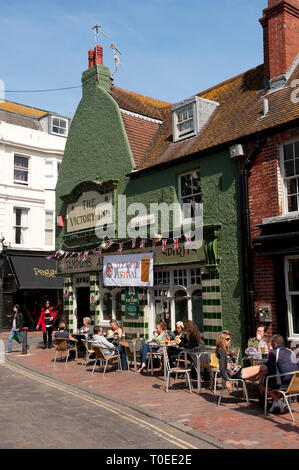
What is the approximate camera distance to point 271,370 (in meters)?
8.09

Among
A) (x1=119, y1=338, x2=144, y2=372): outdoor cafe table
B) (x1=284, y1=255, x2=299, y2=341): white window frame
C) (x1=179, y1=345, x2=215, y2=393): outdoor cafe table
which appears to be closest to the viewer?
(x1=179, y1=345, x2=215, y2=393): outdoor cafe table

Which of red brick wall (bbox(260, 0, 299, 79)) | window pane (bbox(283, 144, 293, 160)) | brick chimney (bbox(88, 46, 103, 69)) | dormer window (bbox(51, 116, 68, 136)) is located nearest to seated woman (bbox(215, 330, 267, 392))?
window pane (bbox(283, 144, 293, 160))

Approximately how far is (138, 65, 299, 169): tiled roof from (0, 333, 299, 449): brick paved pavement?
6.53m

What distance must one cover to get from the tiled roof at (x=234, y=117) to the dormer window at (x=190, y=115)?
0.65 feet

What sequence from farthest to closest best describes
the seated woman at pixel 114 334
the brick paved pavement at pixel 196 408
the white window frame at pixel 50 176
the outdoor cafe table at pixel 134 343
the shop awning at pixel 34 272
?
the white window frame at pixel 50 176
the shop awning at pixel 34 272
the seated woman at pixel 114 334
the outdoor cafe table at pixel 134 343
the brick paved pavement at pixel 196 408

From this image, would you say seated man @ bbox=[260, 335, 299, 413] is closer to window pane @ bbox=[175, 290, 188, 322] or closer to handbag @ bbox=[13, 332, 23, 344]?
window pane @ bbox=[175, 290, 188, 322]

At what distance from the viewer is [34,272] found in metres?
26.6

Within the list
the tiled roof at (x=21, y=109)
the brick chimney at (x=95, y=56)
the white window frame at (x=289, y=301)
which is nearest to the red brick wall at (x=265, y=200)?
the white window frame at (x=289, y=301)

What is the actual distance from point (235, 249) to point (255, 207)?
1.21m

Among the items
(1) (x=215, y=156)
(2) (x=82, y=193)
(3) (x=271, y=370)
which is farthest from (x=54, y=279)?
(3) (x=271, y=370)

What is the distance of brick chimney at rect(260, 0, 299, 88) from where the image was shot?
1272 cm

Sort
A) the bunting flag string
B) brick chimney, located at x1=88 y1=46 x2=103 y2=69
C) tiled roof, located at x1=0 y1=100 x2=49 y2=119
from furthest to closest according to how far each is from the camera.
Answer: tiled roof, located at x1=0 y1=100 x2=49 y2=119, brick chimney, located at x1=88 y1=46 x2=103 y2=69, the bunting flag string

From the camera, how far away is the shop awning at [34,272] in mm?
25859

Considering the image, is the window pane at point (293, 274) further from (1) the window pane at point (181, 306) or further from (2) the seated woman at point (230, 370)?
(1) the window pane at point (181, 306)
